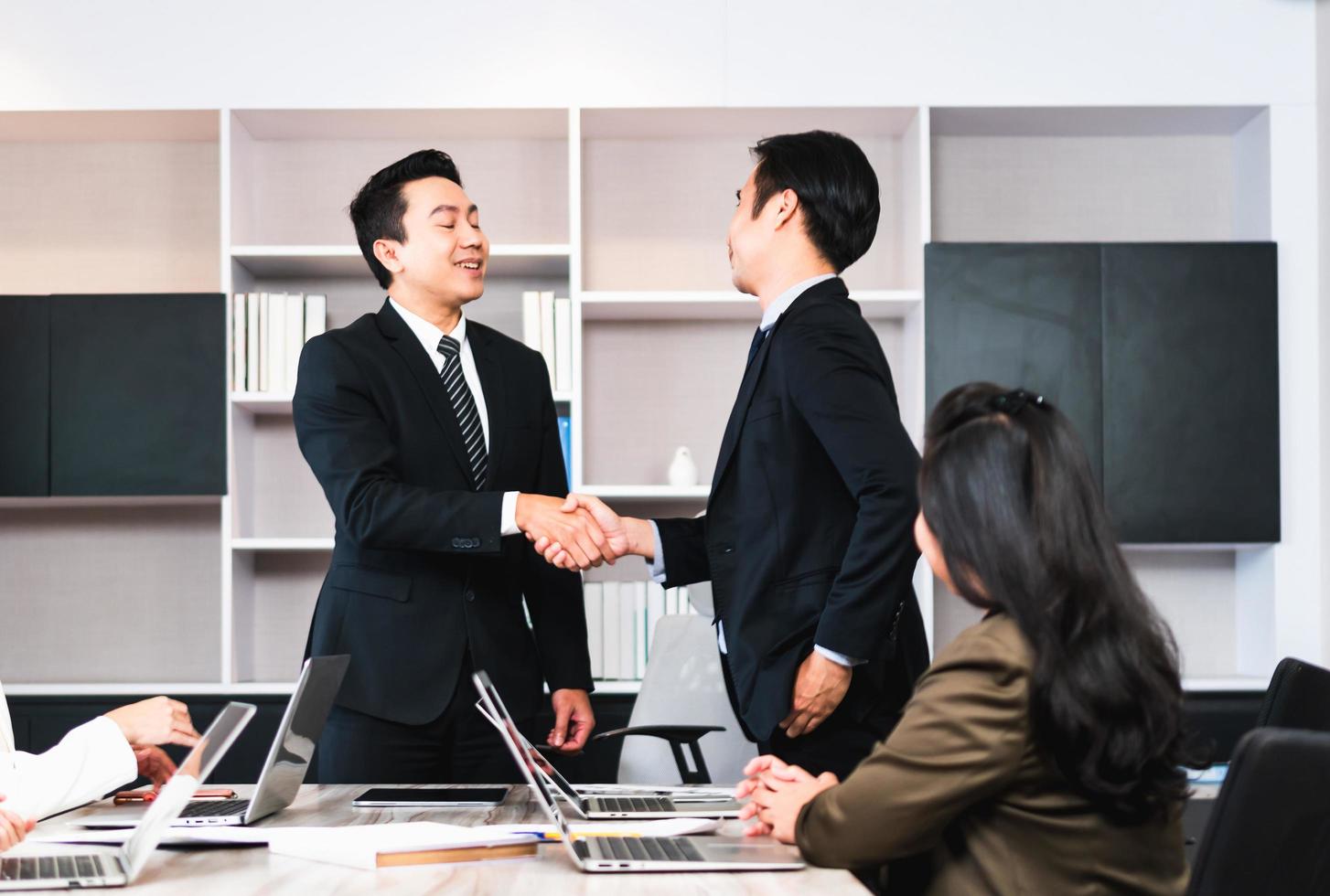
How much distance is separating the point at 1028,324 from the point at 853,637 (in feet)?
7.68

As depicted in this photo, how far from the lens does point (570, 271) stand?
3.94 metres

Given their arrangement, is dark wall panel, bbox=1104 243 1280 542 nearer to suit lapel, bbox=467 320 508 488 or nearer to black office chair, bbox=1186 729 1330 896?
suit lapel, bbox=467 320 508 488

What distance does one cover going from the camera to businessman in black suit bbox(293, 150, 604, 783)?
221 centimetres

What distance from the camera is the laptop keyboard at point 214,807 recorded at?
1.72 m

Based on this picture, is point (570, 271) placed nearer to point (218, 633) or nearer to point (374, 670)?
point (218, 633)

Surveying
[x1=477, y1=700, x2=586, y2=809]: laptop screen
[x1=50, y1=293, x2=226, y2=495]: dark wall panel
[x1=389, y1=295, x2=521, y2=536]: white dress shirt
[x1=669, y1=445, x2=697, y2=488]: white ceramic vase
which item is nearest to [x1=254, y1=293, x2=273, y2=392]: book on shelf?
[x1=50, y1=293, x2=226, y2=495]: dark wall panel

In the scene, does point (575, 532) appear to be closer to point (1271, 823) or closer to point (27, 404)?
point (1271, 823)

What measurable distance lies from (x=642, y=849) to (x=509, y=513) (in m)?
0.90

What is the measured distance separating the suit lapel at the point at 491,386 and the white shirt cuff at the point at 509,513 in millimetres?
182

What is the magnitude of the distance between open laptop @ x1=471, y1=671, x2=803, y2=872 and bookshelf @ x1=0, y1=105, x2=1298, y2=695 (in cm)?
267

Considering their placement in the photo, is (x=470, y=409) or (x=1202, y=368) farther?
(x=1202, y=368)

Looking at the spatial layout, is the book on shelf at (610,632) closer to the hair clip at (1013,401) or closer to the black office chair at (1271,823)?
the hair clip at (1013,401)

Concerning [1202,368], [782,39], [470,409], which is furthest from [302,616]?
[1202,368]

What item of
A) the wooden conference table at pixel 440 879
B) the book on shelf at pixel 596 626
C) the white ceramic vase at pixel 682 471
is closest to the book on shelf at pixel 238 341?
the book on shelf at pixel 596 626
